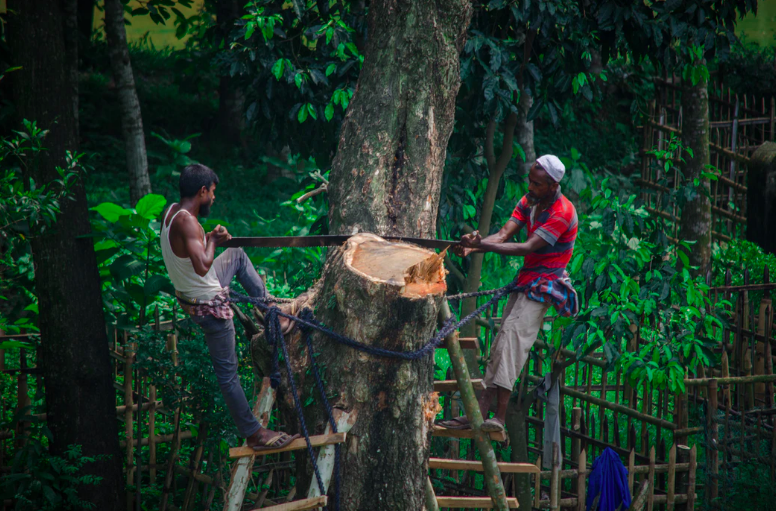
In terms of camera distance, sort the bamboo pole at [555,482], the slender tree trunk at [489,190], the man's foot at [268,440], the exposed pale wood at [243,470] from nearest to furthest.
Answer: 1. the exposed pale wood at [243,470]
2. the man's foot at [268,440]
3. the bamboo pole at [555,482]
4. the slender tree trunk at [489,190]

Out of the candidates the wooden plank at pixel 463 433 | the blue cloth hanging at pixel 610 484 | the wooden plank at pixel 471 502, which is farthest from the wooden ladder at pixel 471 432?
the blue cloth hanging at pixel 610 484

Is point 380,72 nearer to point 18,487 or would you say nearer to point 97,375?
point 97,375

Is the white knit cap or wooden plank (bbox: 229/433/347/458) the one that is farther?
the white knit cap

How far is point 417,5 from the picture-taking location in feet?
13.8

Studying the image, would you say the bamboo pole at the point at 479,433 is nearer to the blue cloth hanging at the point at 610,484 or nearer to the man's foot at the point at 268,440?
the man's foot at the point at 268,440

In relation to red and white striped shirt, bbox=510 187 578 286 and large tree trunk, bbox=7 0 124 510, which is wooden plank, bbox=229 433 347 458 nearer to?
red and white striped shirt, bbox=510 187 578 286

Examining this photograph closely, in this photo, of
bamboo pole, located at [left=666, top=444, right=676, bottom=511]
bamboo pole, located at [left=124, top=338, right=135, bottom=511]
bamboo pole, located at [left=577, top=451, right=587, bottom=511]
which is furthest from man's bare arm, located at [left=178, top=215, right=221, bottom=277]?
bamboo pole, located at [left=666, top=444, right=676, bottom=511]

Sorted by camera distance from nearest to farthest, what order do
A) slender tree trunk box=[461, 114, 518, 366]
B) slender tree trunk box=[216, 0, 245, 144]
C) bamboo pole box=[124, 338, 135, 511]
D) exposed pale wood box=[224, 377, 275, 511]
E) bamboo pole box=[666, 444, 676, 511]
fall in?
exposed pale wood box=[224, 377, 275, 511] → bamboo pole box=[666, 444, 676, 511] → bamboo pole box=[124, 338, 135, 511] → slender tree trunk box=[461, 114, 518, 366] → slender tree trunk box=[216, 0, 245, 144]

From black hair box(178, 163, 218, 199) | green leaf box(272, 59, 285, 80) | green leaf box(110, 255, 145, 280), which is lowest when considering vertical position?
green leaf box(110, 255, 145, 280)

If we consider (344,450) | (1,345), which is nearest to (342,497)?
(344,450)

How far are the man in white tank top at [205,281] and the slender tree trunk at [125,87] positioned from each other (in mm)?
4891

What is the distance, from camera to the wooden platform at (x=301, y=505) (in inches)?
126

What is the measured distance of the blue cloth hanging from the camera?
15.3 ft

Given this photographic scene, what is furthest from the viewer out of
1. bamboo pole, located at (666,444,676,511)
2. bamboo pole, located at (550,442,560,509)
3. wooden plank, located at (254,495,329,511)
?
bamboo pole, located at (666,444,676,511)
